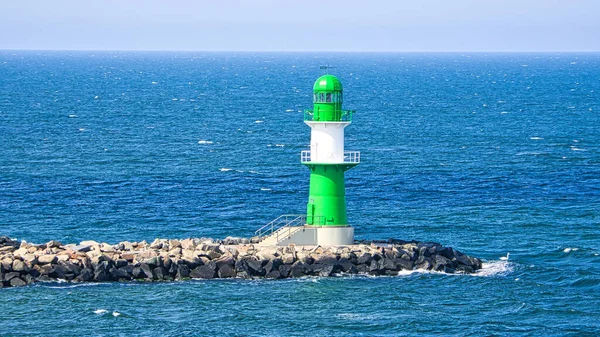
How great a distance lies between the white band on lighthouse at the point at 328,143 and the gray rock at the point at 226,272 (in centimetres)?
595

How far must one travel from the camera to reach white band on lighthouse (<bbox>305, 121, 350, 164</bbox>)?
49.7 metres

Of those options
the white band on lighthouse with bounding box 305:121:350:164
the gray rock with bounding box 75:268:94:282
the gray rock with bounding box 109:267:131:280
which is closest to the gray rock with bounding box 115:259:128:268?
the gray rock with bounding box 109:267:131:280

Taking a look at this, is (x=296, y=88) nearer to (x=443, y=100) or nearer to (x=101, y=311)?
(x=443, y=100)

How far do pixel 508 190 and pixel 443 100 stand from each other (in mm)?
87442

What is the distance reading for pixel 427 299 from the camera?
45.3 m

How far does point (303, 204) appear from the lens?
227 feet

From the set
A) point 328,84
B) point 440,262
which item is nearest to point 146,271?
point 328,84

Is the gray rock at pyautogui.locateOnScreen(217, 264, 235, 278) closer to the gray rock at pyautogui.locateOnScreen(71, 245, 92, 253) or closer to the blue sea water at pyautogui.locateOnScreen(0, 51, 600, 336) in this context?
the blue sea water at pyautogui.locateOnScreen(0, 51, 600, 336)

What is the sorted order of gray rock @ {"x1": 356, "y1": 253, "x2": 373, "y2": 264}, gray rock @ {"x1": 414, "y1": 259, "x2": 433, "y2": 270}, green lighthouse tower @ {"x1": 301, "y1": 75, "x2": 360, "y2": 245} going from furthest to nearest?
green lighthouse tower @ {"x1": 301, "y1": 75, "x2": 360, "y2": 245} < gray rock @ {"x1": 414, "y1": 259, "x2": 433, "y2": 270} < gray rock @ {"x1": 356, "y1": 253, "x2": 373, "y2": 264}

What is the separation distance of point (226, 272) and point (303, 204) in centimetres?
2180

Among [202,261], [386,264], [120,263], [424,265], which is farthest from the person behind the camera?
[424,265]

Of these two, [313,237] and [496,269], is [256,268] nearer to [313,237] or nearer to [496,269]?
[313,237]

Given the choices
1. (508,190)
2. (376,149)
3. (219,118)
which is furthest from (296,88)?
(508,190)

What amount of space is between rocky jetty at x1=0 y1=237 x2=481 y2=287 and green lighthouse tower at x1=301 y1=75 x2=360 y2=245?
1.21 m
